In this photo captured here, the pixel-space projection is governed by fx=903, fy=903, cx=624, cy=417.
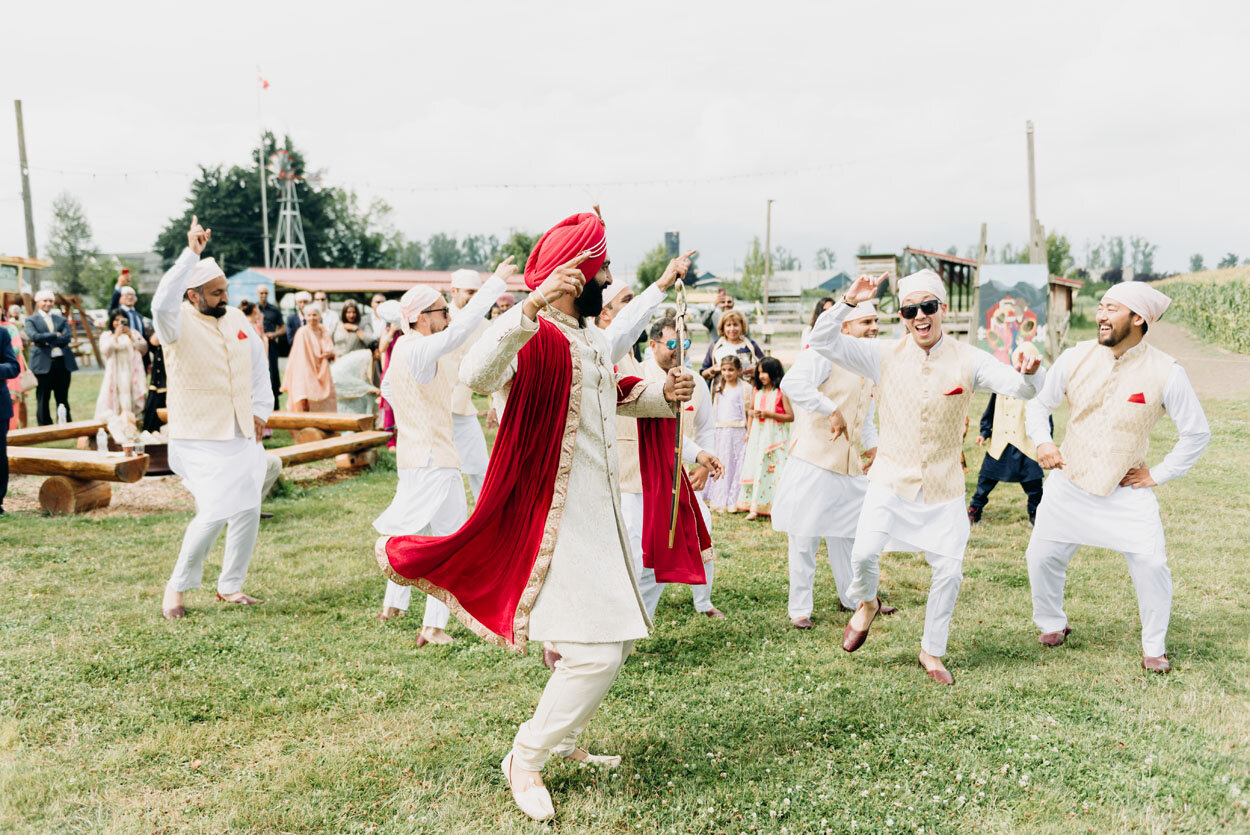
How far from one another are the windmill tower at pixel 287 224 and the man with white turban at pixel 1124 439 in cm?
5134

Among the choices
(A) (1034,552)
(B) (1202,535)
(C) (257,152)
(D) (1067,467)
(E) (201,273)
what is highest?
(C) (257,152)

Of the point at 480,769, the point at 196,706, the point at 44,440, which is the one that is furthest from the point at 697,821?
the point at 44,440

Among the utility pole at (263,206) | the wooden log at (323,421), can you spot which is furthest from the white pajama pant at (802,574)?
the utility pole at (263,206)

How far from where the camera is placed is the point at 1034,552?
17.4 feet

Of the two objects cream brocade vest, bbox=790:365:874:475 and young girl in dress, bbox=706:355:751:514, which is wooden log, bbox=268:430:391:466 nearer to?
young girl in dress, bbox=706:355:751:514

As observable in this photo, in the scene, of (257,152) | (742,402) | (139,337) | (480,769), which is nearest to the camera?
(480,769)

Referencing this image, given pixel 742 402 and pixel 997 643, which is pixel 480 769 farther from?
pixel 742 402

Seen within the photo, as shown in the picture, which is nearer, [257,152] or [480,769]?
[480,769]

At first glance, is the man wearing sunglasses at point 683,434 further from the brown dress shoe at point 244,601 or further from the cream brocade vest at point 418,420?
the brown dress shoe at point 244,601

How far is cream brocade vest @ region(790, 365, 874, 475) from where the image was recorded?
5867mm

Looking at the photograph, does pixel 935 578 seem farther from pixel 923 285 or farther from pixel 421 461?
pixel 421 461

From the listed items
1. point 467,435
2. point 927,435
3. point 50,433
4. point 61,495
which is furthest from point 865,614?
point 50,433

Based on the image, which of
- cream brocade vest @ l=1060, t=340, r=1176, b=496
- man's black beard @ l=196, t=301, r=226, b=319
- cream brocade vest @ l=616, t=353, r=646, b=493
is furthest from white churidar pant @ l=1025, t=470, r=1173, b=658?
man's black beard @ l=196, t=301, r=226, b=319

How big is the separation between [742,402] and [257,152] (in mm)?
55856
